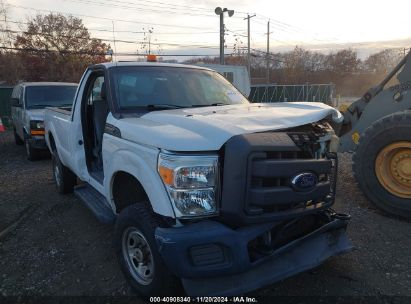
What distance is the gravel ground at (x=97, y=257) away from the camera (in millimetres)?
3332

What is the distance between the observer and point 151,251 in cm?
284

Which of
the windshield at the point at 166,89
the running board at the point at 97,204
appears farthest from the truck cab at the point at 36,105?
the windshield at the point at 166,89

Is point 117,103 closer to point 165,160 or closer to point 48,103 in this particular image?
point 165,160

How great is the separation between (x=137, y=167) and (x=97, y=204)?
149 centimetres

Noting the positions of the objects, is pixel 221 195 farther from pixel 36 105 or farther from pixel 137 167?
pixel 36 105

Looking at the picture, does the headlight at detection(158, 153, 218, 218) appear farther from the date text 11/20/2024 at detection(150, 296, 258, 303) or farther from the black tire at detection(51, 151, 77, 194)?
the black tire at detection(51, 151, 77, 194)

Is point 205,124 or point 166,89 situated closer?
point 205,124

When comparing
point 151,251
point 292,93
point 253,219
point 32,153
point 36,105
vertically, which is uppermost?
point 36,105

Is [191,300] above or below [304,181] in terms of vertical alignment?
below

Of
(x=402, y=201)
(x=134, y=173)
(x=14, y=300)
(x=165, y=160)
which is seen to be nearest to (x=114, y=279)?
(x=14, y=300)

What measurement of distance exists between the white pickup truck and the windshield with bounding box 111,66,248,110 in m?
0.22

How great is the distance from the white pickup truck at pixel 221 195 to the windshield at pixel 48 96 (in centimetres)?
689

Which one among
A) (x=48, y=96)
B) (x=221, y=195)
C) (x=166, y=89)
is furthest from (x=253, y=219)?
(x=48, y=96)

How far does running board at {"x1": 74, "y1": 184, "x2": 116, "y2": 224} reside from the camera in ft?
12.5
